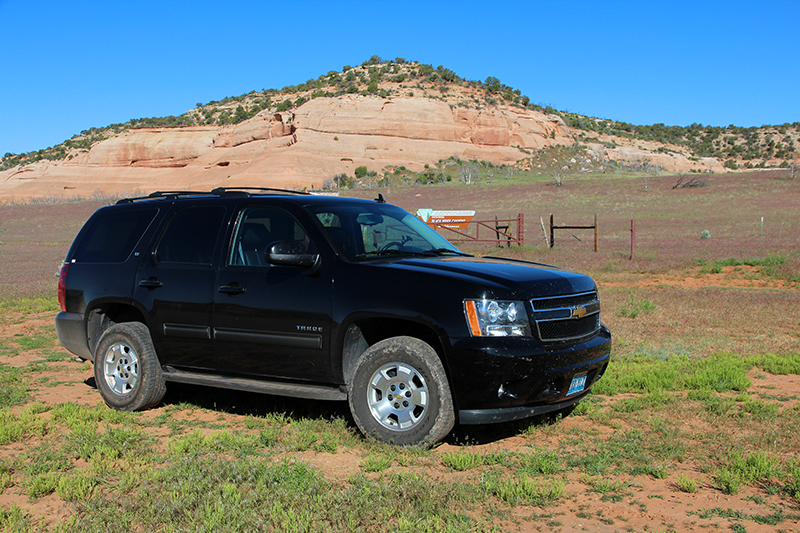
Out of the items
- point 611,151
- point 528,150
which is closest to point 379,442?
point 528,150

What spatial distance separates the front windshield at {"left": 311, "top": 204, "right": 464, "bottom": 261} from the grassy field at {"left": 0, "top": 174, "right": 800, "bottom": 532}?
5.00 feet

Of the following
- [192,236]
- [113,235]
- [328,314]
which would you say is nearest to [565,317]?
[328,314]

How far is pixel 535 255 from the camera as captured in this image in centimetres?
2345

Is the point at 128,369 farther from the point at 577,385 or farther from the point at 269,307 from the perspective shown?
the point at 577,385

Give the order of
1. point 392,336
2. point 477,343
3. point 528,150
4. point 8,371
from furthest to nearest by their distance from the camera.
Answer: point 528,150 < point 8,371 < point 392,336 < point 477,343

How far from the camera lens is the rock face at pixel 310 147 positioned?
74.2 meters

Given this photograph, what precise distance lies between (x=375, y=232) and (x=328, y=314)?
3.63 ft

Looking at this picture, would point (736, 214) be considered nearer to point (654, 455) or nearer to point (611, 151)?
point (654, 455)

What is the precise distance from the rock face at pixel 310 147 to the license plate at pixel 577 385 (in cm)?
6513

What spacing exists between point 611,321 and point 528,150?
73.2 metres

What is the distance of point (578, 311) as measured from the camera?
5.14 m

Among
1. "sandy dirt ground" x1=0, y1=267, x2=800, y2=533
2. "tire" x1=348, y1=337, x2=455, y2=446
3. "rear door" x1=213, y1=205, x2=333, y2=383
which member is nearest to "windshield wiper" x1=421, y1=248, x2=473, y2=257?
"rear door" x1=213, y1=205, x2=333, y2=383

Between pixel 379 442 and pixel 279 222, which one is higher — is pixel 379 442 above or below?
below

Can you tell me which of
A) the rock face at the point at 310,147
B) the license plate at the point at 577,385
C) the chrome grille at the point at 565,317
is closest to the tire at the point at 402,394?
the chrome grille at the point at 565,317
